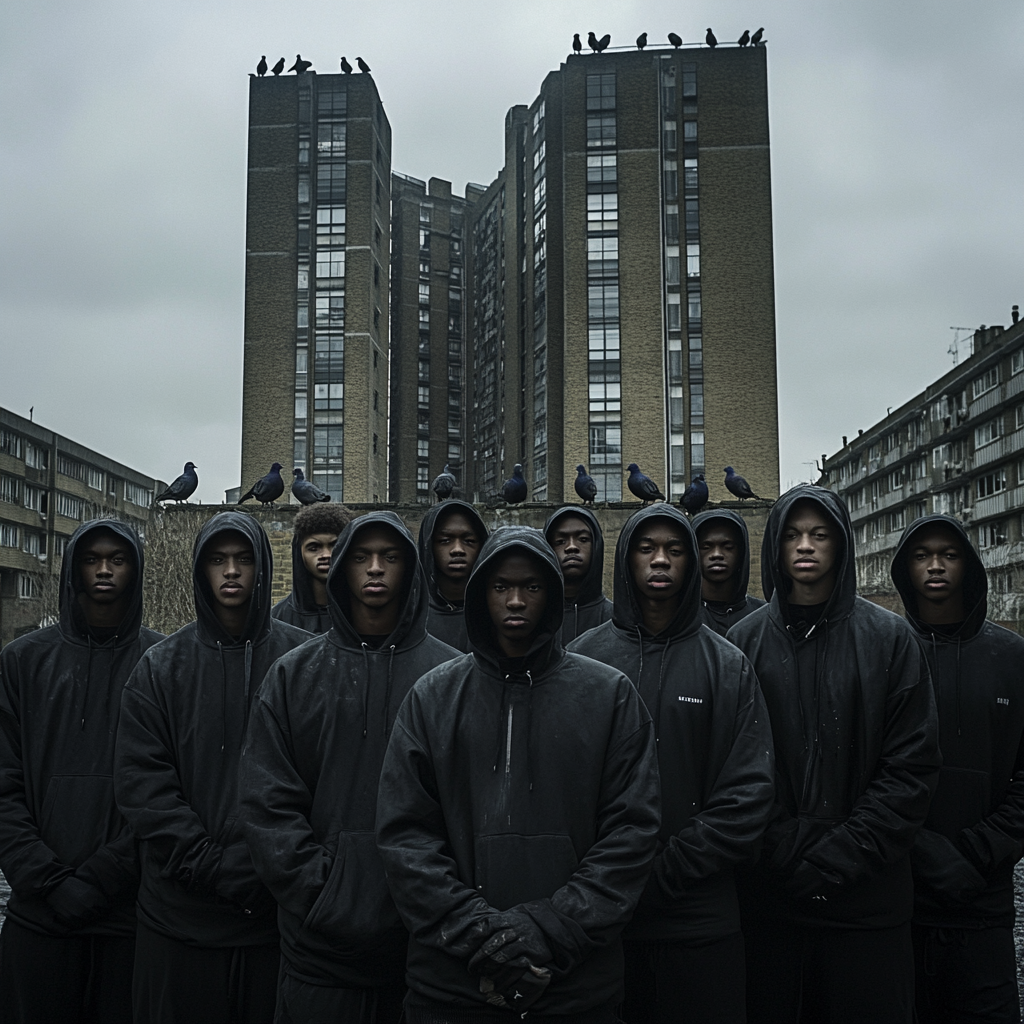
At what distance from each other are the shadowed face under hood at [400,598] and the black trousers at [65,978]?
5.16ft

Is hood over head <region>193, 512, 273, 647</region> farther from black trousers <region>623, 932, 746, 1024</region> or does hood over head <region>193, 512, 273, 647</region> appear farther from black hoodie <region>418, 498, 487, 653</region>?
black trousers <region>623, 932, 746, 1024</region>

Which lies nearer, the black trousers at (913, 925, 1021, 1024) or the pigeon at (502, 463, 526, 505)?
the black trousers at (913, 925, 1021, 1024)

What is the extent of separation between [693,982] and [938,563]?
2.20 meters

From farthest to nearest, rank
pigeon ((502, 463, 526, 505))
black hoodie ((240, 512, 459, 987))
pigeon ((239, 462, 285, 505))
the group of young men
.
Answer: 1. pigeon ((502, 463, 526, 505))
2. pigeon ((239, 462, 285, 505))
3. black hoodie ((240, 512, 459, 987))
4. the group of young men

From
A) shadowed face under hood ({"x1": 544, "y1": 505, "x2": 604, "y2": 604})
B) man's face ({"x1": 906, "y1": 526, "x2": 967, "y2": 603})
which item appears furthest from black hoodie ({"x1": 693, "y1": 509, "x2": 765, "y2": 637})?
man's face ({"x1": 906, "y1": 526, "x2": 967, "y2": 603})

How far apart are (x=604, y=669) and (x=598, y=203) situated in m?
48.4

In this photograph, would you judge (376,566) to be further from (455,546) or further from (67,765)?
(455,546)

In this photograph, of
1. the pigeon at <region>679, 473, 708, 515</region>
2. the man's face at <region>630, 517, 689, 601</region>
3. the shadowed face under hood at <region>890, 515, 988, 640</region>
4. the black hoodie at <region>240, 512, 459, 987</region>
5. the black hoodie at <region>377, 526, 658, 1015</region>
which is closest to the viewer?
the black hoodie at <region>377, 526, 658, 1015</region>

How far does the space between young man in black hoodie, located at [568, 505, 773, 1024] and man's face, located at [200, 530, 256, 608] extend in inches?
61.1

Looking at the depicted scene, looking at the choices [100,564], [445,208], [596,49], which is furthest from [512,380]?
[100,564]

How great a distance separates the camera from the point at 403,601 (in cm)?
394

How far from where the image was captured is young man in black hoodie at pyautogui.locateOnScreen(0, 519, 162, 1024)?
3.88 meters

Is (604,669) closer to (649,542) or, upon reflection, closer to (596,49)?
(649,542)

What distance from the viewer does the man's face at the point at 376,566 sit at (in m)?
3.86
